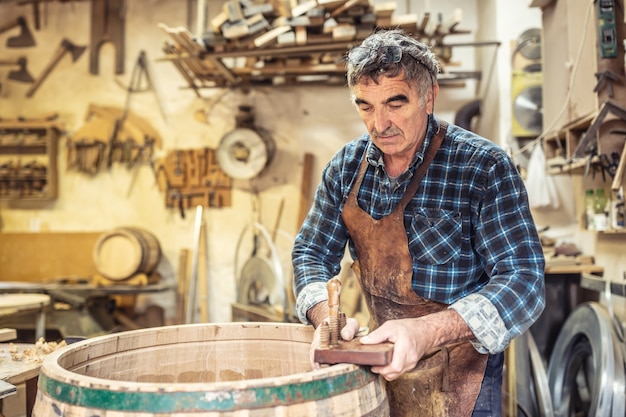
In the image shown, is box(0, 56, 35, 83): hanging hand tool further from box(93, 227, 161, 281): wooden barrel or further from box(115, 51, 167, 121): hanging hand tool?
box(93, 227, 161, 281): wooden barrel

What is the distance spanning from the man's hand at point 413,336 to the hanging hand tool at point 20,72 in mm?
7086

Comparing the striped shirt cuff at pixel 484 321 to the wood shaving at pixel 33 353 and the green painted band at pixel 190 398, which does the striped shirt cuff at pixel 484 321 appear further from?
the wood shaving at pixel 33 353

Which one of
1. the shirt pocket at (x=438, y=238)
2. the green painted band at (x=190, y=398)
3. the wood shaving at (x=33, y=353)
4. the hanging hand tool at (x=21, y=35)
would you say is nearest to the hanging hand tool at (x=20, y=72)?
the hanging hand tool at (x=21, y=35)

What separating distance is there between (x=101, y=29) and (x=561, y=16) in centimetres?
529

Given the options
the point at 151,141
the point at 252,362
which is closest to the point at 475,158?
the point at 252,362

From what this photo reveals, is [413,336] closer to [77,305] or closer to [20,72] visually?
[77,305]

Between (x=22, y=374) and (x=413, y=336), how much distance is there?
4.73 ft

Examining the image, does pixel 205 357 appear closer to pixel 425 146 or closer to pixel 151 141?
pixel 425 146

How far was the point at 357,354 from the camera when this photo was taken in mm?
1388

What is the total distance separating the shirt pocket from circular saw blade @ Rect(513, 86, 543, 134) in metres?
3.74

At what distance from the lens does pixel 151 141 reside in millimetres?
7043

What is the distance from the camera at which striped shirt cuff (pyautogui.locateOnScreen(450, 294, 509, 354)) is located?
1581mm

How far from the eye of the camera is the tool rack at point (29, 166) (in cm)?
696

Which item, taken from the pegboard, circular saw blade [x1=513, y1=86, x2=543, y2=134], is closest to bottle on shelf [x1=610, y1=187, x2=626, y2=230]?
circular saw blade [x1=513, y1=86, x2=543, y2=134]
